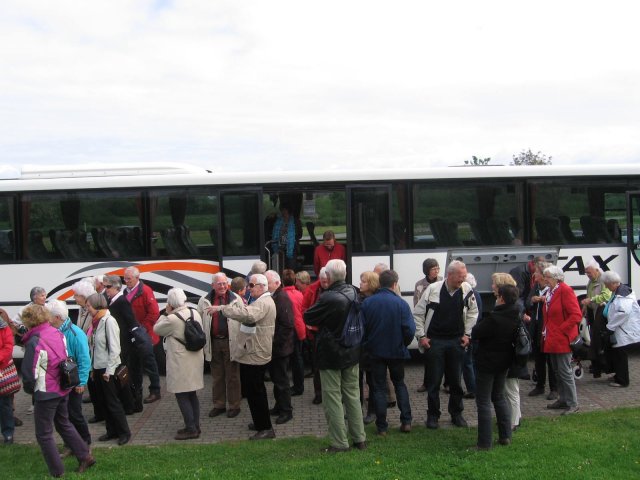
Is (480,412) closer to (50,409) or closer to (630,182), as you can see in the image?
(50,409)

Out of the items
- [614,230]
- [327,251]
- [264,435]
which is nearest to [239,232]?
[327,251]

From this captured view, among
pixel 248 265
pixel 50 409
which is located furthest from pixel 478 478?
pixel 248 265

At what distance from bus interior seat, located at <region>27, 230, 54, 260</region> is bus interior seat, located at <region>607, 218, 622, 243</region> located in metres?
8.78

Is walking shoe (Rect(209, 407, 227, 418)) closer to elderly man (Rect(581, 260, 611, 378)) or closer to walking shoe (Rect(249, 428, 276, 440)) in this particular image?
walking shoe (Rect(249, 428, 276, 440))

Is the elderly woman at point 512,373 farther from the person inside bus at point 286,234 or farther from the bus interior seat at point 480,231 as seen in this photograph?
the person inside bus at point 286,234

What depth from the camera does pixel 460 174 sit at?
1013 centimetres

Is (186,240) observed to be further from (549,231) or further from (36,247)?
(549,231)

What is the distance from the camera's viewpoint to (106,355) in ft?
22.3

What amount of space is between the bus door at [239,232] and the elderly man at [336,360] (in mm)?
3806

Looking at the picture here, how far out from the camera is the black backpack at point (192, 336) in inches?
269

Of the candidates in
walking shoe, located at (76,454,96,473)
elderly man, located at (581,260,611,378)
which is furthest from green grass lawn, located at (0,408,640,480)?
elderly man, located at (581,260,611,378)

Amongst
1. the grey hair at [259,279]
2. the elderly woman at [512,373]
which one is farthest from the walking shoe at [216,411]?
the elderly woman at [512,373]

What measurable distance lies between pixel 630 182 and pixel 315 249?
5176mm

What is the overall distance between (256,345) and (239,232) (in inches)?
139
